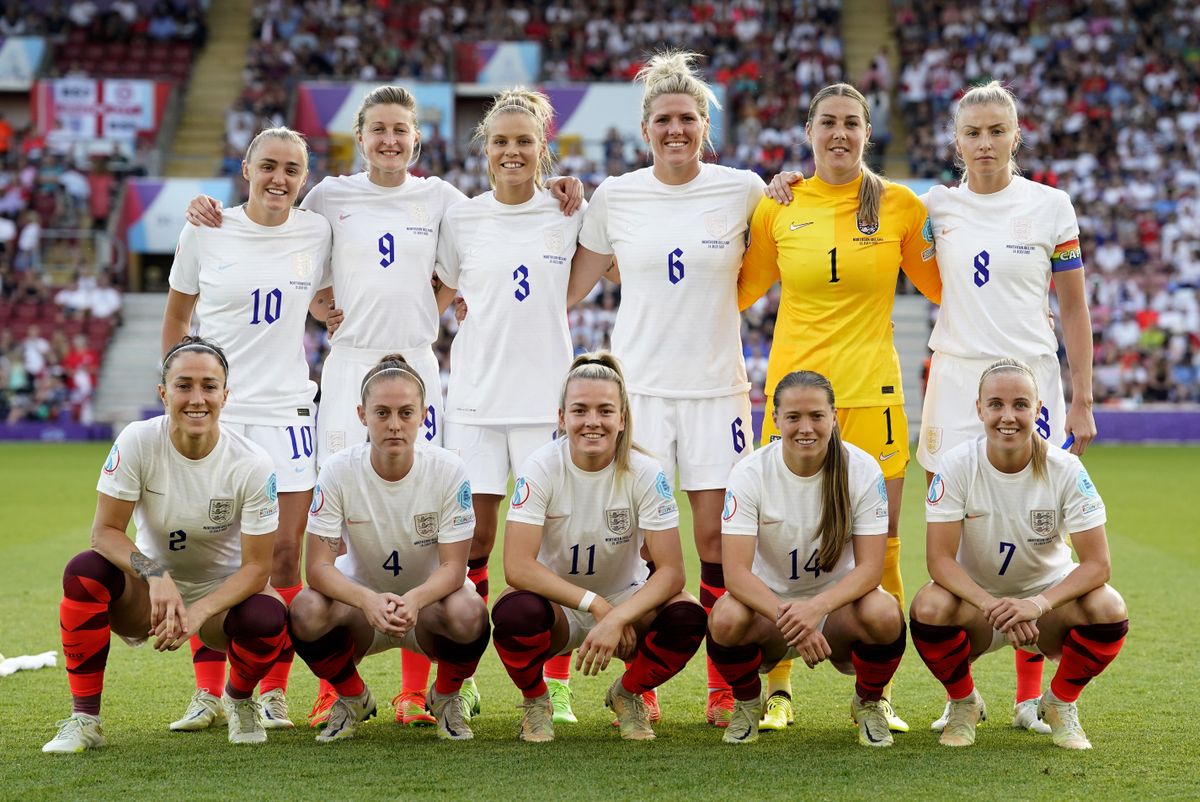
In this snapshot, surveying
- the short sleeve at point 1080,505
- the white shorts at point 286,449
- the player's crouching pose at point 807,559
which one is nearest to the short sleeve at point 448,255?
the white shorts at point 286,449

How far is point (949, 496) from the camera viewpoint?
15.2 feet

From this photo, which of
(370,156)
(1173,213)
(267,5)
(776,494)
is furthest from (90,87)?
(776,494)

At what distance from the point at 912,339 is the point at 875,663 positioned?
19422 millimetres

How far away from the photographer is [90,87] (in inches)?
1022

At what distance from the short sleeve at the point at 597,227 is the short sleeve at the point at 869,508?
1.45 m

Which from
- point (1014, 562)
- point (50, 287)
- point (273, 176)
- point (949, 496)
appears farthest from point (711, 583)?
point (50, 287)

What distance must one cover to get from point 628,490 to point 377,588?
3.13 feet

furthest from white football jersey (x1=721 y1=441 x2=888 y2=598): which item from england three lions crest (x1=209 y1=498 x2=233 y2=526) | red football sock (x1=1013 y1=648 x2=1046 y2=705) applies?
england three lions crest (x1=209 y1=498 x2=233 y2=526)

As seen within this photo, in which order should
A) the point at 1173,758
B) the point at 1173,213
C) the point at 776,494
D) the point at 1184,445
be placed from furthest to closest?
the point at 1173,213 → the point at 1184,445 → the point at 776,494 → the point at 1173,758

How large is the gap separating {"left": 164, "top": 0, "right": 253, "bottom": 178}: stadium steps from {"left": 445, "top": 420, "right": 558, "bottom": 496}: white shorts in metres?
22.6

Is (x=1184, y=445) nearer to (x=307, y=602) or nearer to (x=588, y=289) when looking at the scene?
(x=588, y=289)

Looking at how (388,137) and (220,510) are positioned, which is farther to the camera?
(388,137)

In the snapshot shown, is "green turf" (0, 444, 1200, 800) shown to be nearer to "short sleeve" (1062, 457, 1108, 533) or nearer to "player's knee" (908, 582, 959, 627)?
"player's knee" (908, 582, 959, 627)

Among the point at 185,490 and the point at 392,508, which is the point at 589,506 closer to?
the point at 392,508
